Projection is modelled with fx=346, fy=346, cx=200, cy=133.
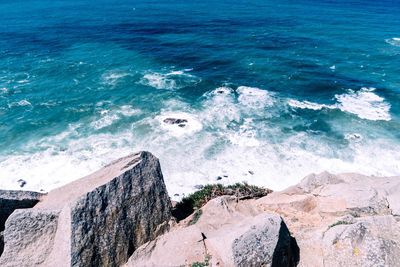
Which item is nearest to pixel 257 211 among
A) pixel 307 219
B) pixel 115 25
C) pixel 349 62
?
pixel 307 219

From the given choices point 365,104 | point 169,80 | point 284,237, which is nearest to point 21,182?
point 169,80

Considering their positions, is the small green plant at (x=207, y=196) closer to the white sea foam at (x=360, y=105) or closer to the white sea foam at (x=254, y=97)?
the white sea foam at (x=254, y=97)

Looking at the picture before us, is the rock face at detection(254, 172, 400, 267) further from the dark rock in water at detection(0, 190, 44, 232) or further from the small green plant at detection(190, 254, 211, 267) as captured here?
the dark rock in water at detection(0, 190, 44, 232)

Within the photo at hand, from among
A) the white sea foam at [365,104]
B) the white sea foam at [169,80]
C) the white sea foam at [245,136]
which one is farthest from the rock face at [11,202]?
the white sea foam at [365,104]

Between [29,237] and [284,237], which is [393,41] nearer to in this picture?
[284,237]

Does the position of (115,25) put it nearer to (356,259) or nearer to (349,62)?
(349,62)
